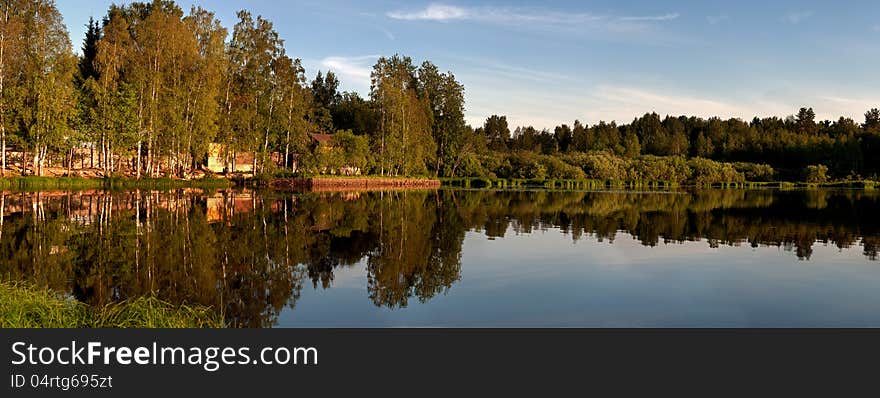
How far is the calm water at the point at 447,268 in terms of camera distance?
10609 millimetres

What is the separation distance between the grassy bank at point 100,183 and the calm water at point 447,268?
18.1 m

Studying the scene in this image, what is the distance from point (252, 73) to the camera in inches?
2418

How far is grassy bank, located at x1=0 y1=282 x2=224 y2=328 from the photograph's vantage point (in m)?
7.82

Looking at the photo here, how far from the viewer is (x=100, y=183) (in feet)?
154

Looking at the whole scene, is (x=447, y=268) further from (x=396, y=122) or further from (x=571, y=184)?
(x=571, y=184)

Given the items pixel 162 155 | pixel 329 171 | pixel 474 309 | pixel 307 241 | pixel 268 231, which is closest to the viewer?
pixel 474 309

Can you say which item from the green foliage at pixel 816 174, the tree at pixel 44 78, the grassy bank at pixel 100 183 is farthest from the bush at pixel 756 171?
the tree at pixel 44 78

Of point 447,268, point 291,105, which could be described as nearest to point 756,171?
point 291,105

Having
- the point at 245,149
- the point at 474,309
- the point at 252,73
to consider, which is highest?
the point at 252,73

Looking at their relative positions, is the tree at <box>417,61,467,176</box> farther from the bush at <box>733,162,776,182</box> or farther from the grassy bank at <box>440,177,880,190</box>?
the bush at <box>733,162,776,182</box>

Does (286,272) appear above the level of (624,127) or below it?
below
